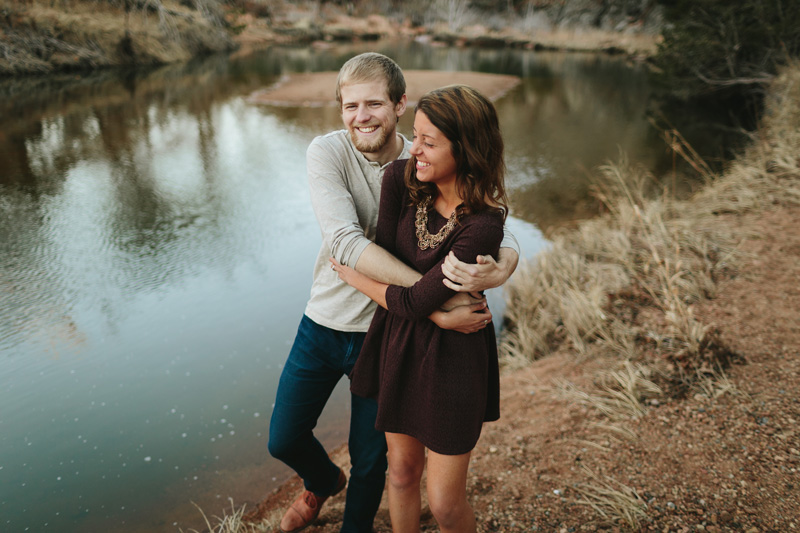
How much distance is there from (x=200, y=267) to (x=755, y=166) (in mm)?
6368

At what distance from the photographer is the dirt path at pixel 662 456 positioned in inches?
83.7

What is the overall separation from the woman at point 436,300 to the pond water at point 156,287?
1598 millimetres

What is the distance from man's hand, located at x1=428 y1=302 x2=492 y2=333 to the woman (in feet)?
0.12

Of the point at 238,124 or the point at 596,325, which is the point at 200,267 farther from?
the point at 238,124

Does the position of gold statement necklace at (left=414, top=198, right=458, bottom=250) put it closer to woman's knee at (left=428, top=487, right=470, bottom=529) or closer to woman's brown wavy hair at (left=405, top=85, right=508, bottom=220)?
woman's brown wavy hair at (left=405, top=85, right=508, bottom=220)

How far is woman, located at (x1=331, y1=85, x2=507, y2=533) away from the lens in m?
1.57

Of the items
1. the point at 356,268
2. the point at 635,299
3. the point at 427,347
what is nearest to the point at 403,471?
the point at 427,347

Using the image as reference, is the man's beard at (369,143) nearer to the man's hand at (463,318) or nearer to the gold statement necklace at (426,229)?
the gold statement necklace at (426,229)

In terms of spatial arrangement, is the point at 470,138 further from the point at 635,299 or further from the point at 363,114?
the point at 635,299

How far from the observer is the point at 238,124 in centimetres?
1098

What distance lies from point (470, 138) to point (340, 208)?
50 cm

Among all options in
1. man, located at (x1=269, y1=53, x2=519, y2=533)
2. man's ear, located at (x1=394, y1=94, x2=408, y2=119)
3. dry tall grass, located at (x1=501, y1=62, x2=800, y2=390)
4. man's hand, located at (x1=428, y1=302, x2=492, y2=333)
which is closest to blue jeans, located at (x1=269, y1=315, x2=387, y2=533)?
man, located at (x1=269, y1=53, x2=519, y2=533)

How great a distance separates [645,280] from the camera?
3.99 m

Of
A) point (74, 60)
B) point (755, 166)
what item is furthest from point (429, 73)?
point (755, 166)
